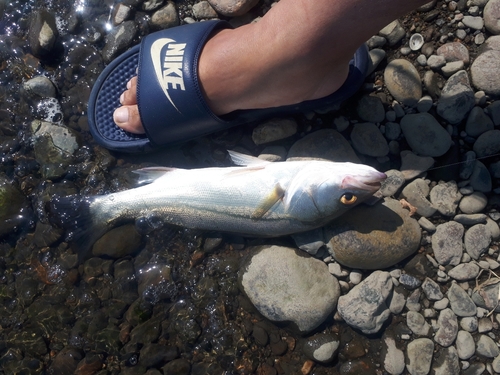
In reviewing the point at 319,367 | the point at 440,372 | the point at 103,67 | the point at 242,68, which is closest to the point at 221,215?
the point at 242,68

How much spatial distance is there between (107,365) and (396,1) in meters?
3.61

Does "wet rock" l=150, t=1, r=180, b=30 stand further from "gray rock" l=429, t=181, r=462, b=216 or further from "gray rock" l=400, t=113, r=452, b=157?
"gray rock" l=429, t=181, r=462, b=216

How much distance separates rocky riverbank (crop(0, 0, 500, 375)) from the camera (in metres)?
3.40

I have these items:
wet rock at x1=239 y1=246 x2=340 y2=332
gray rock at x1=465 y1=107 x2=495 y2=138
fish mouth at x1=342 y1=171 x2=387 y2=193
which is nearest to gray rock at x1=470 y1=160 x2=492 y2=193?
gray rock at x1=465 y1=107 x2=495 y2=138

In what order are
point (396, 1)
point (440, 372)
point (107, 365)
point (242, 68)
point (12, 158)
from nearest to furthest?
point (396, 1), point (242, 68), point (440, 372), point (107, 365), point (12, 158)

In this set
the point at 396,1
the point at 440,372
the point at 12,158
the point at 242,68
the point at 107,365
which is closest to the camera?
the point at 396,1

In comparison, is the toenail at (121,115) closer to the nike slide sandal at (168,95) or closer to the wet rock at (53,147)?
the nike slide sandal at (168,95)

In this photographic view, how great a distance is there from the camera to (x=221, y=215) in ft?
11.0

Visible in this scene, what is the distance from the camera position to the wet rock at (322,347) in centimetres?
339

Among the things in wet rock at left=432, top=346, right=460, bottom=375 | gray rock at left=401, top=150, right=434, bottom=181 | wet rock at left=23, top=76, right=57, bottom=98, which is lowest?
wet rock at left=432, top=346, right=460, bottom=375

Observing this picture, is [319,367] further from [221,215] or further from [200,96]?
[200,96]

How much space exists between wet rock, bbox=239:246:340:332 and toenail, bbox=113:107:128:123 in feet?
5.62

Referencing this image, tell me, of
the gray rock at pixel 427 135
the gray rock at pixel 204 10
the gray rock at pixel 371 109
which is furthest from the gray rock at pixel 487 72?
the gray rock at pixel 204 10

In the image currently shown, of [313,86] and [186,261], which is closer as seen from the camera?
[313,86]
